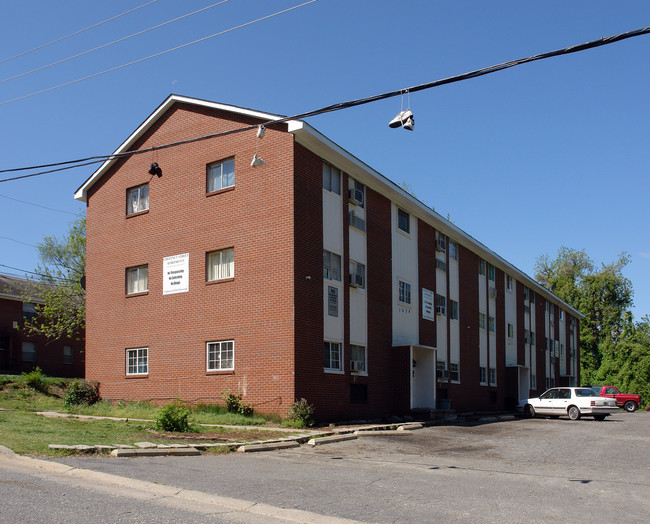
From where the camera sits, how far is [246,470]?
1153cm

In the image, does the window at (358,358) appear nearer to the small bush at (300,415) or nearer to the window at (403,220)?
the small bush at (300,415)

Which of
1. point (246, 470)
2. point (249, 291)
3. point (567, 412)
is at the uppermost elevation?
point (249, 291)

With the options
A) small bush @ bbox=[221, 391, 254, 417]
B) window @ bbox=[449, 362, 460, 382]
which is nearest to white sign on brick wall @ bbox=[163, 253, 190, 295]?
small bush @ bbox=[221, 391, 254, 417]

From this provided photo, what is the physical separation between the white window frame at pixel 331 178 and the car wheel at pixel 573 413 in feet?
53.3

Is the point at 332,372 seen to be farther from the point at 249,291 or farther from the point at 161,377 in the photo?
the point at 161,377

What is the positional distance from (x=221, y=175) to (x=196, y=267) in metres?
3.31

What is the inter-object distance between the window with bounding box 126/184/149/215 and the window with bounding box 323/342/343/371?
899 cm

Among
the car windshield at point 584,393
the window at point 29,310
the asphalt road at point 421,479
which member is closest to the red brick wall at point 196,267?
the asphalt road at point 421,479

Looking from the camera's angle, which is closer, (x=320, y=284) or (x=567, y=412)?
(x=320, y=284)

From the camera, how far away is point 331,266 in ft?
75.0

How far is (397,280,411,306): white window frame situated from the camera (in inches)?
1076

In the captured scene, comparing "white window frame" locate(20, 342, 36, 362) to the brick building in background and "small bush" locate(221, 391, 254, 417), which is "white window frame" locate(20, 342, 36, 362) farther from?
"small bush" locate(221, 391, 254, 417)

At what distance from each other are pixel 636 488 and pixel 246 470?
21.2ft

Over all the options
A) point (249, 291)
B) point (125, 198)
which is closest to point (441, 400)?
point (249, 291)
